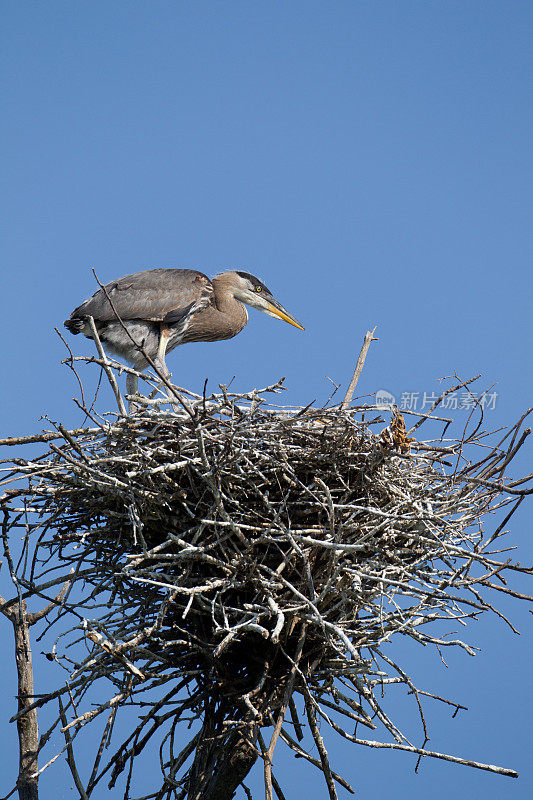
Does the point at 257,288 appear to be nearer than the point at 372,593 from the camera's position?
No

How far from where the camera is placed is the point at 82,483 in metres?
3.21

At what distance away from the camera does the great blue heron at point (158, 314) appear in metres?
6.31

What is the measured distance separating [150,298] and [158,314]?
6.0 inches

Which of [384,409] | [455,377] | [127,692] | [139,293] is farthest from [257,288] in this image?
[127,692]

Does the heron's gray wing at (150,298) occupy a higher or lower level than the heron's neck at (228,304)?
lower

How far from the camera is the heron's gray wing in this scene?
20.7 feet

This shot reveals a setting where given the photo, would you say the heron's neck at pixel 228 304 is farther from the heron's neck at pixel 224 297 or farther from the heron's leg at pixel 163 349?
the heron's leg at pixel 163 349

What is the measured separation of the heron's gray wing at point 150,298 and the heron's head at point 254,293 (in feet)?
2.38

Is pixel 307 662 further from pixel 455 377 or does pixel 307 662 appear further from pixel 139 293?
pixel 139 293

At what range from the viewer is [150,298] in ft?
21.2

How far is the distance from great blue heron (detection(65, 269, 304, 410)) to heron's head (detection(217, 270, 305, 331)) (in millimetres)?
235

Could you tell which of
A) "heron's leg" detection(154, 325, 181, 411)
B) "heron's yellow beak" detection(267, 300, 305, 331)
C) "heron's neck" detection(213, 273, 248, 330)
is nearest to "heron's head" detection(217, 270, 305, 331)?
"heron's yellow beak" detection(267, 300, 305, 331)

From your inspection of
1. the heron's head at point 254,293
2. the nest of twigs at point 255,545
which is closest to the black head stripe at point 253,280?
the heron's head at point 254,293

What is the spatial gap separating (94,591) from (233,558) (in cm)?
67
